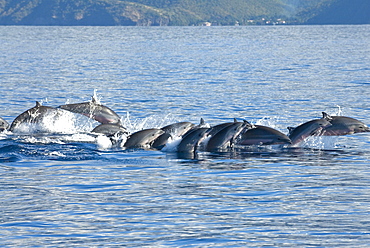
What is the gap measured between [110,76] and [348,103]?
2622cm

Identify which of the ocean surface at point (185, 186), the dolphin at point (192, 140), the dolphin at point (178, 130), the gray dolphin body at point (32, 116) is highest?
the gray dolphin body at point (32, 116)

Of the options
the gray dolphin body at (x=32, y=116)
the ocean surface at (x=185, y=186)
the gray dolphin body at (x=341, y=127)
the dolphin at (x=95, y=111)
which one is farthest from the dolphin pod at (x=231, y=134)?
the gray dolphin body at (x=32, y=116)

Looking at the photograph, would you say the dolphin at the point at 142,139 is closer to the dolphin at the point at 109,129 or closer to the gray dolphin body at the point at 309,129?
the dolphin at the point at 109,129

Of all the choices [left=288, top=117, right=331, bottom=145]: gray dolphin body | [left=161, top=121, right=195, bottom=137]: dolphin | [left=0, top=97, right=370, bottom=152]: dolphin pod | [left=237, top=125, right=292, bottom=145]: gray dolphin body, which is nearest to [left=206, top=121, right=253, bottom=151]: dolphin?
[left=0, top=97, right=370, bottom=152]: dolphin pod

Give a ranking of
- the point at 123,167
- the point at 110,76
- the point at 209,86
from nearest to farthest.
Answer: the point at 123,167, the point at 209,86, the point at 110,76

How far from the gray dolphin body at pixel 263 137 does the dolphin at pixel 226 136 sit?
0.96ft

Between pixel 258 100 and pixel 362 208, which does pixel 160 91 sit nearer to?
pixel 258 100

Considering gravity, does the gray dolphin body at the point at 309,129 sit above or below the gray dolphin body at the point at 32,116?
below

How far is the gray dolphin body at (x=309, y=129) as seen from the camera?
24.2 m

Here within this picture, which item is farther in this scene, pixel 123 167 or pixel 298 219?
pixel 123 167

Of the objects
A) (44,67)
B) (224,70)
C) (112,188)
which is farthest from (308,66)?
(112,188)

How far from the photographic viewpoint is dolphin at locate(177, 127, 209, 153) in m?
23.9

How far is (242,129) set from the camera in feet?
78.5

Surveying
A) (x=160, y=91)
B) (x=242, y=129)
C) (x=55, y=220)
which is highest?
(x=160, y=91)
